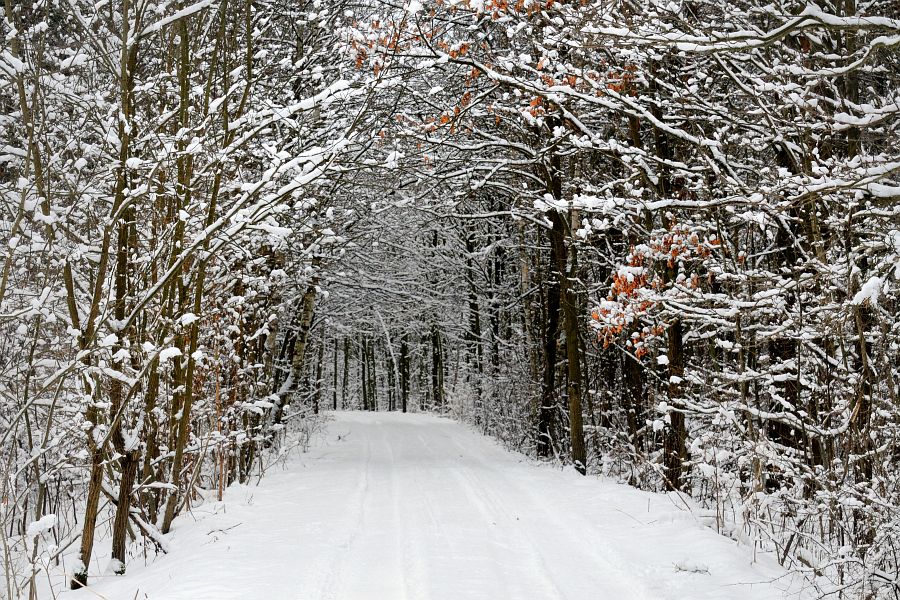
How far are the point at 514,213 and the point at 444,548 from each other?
717cm

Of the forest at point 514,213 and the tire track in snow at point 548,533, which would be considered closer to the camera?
the forest at point 514,213

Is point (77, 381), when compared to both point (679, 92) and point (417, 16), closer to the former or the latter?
point (679, 92)

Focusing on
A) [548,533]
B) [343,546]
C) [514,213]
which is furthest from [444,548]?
[514,213]

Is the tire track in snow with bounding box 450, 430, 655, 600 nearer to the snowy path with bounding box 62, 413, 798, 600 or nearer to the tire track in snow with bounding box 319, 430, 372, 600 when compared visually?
the snowy path with bounding box 62, 413, 798, 600

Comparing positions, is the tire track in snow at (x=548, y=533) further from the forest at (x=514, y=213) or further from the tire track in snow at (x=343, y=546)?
the tire track in snow at (x=343, y=546)

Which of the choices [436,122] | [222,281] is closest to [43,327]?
[222,281]

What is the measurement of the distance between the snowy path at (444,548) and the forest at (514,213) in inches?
21.0

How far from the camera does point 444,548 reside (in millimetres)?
6484

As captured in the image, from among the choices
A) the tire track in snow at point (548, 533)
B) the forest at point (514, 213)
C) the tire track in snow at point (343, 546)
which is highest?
the forest at point (514, 213)

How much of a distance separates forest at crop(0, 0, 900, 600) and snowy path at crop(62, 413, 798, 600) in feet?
1.75

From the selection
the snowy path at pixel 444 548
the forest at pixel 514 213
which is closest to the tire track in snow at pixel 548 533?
the snowy path at pixel 444 548

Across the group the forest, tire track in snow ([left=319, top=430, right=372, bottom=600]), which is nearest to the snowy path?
tire track in snow ([left=319, top=430, right=372, bottom=600])

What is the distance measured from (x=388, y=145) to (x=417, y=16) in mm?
2544

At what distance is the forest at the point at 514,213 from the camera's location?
5.03m
